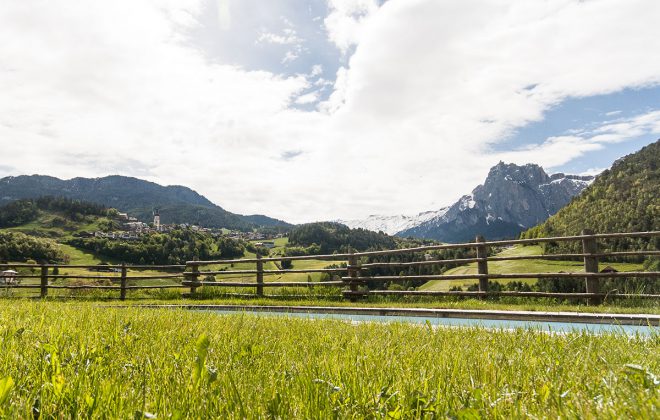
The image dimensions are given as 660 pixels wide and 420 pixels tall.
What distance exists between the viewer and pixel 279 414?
70.3 inches

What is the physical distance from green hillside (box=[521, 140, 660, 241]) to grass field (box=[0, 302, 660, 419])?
488 feet

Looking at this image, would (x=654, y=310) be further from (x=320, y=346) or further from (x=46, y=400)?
(x=46, y=400)

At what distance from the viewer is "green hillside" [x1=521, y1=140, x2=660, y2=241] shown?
438 ft

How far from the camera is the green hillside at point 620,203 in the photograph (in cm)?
13362

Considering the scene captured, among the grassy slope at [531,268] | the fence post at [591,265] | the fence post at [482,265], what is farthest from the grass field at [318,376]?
the grassy slope at [531,268]

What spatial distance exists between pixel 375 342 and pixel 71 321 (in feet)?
11.5

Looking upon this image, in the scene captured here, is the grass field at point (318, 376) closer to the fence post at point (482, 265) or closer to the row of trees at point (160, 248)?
the fence post at point (482, 265)

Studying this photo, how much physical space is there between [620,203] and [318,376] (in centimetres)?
18159

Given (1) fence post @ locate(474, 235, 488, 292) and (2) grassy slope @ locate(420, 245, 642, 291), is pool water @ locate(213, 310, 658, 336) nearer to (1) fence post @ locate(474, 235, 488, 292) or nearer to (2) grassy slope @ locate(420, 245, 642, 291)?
(1) fence post @ locate(474, 235, 488, 292)

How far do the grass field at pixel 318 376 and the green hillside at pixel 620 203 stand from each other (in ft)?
488

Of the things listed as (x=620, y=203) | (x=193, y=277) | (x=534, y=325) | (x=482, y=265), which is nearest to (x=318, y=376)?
(x=534, y=325)

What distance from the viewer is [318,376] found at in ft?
8.03

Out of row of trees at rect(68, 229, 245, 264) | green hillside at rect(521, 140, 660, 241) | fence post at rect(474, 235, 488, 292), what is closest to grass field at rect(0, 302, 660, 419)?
fence post at rect(474, 235, 488, 292)

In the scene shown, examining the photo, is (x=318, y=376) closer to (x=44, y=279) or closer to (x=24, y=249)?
(x=44, y=279)
